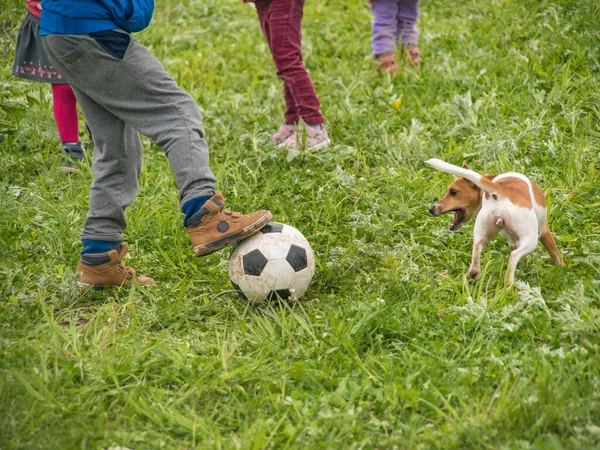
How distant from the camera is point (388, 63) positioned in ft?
21.9

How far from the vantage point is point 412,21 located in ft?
22.7

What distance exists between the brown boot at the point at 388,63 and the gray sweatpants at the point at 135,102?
10.7ft

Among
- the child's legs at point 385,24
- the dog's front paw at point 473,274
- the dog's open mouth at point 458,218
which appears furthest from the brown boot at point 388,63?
the dog's front paw at point 473,274

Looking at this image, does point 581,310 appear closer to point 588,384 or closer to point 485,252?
point 588,384

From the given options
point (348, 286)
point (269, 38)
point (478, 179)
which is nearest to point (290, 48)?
point (269, 38)

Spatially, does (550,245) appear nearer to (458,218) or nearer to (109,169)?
(458,218)

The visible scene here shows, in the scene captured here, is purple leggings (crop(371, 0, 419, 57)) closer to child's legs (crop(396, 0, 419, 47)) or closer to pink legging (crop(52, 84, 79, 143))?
child's legs (crop(396, 0, 419, 47))

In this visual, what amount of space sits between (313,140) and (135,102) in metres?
2.11

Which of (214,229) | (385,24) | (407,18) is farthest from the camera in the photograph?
(407,18)

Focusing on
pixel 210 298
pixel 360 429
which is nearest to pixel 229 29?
pixel 210 298

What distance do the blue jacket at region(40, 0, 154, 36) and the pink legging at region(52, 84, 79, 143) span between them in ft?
5.86

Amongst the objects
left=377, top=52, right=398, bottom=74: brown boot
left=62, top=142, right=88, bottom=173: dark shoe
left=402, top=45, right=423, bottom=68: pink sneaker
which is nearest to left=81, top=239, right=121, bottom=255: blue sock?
left=62, top=142, right=88, bottom=173: dark shoe

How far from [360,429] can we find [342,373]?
1.24 ft

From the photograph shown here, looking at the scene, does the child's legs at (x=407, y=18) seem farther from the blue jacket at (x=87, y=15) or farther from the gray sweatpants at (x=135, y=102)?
the blue jacket at (x=87, y=15)
